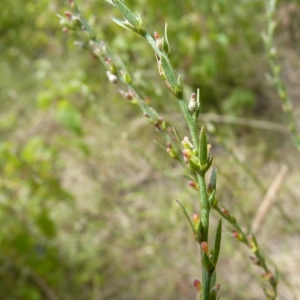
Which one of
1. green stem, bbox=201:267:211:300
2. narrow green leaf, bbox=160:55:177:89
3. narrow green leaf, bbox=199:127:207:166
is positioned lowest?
green stem, bbox=201:267:211:300

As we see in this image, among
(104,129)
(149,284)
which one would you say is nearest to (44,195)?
(149,284)

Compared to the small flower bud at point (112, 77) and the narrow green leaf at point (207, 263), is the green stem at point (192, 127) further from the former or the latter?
the small flower bud at point (112, 77)

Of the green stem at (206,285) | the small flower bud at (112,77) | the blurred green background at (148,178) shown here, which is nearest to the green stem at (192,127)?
the green stem at (206,285)

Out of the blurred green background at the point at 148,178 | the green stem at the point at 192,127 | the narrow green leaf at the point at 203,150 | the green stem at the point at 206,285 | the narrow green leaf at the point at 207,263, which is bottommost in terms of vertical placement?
the green stem at the point at 206,285

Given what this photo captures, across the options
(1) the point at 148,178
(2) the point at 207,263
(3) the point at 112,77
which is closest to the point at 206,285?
(2) the point at 207,263

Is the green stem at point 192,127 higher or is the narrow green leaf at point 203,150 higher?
the green stem at point 192,127

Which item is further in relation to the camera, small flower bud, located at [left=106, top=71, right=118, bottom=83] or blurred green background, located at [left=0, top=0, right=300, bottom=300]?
blurred green background, located at [left=0, top=0, right=300, bottom=300]

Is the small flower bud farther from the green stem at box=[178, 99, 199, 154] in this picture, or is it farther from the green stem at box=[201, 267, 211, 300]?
the green stem at box=[201, 267, 211, 300]

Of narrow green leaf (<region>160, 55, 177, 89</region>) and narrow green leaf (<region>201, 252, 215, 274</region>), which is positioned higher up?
narrow green leaf (<region>160, 55, 177, 89</region>)

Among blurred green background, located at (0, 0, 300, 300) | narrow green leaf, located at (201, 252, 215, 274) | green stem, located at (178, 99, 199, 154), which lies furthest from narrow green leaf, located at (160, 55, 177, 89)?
blurred green background, located at (0, 0, 300, 300)
